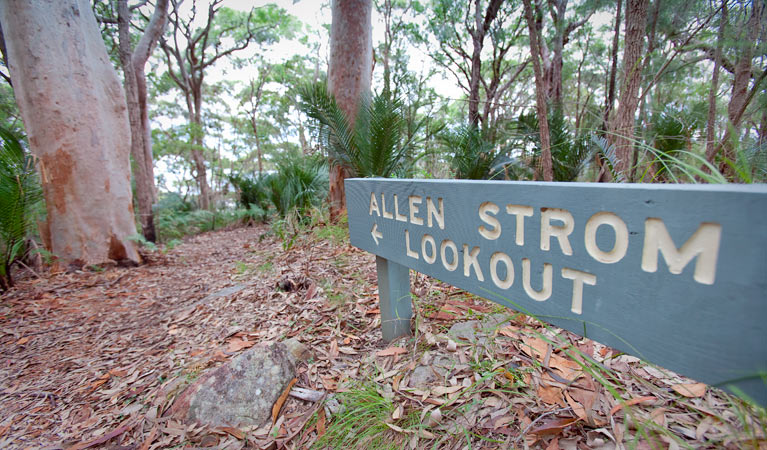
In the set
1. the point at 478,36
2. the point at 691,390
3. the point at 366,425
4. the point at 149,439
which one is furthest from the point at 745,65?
the point at 478,36

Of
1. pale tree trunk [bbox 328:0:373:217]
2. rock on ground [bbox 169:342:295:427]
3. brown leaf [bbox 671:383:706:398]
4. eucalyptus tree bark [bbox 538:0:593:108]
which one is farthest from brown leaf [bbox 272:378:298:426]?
eucalyptus tree bark [bbox 538:0:593:108]

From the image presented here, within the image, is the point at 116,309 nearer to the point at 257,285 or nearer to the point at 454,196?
the point at 257,285

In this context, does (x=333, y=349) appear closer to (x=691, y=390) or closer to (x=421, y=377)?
(x=421, y=377)

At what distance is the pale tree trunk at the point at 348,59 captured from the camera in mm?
4031

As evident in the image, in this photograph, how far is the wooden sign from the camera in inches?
21.4

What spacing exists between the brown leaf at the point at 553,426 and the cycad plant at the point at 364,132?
9.47 ft

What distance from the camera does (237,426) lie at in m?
1.25

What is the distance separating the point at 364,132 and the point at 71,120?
2771 millimetres

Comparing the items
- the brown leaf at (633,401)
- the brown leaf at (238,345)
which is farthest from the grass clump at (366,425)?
the brown leaf at (238,345)

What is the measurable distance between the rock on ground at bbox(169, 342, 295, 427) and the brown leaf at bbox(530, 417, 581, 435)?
0.94 m

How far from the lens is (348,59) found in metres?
4.11

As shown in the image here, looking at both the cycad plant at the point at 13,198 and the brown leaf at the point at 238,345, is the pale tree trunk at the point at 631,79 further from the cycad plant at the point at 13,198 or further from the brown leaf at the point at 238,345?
the cycad plant at the point at 13,198

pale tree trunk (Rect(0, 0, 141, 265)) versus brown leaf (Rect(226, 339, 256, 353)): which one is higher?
pale tree trunk (Rect(0, 0, 141, 265))

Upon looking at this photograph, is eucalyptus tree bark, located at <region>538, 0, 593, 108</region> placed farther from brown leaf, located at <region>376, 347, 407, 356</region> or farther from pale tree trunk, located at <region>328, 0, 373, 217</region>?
brown leaf, located at <region>376, 347, 407, 356</region>
